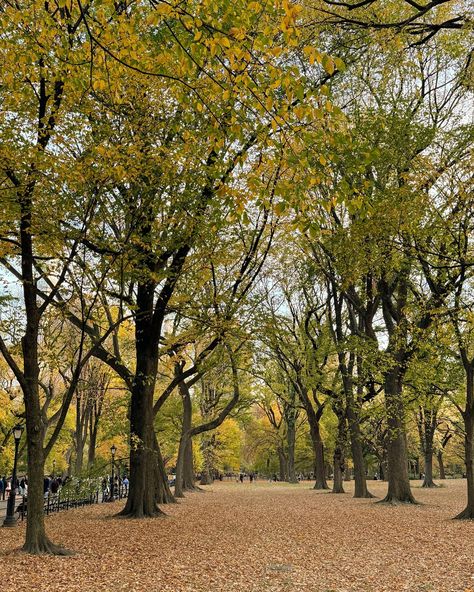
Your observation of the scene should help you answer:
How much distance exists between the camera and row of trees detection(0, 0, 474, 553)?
5355mm

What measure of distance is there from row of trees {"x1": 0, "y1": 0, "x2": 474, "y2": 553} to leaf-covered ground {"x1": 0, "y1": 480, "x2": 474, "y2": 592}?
1.59m

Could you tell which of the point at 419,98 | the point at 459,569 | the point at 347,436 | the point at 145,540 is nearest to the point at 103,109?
the point at 145,540

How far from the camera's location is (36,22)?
25.4 feet

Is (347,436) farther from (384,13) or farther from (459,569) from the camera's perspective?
(384,13)

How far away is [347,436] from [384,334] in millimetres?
5566

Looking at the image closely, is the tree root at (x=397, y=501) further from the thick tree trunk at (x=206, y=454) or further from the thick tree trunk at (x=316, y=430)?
the thick tree trunk at (x=206, y=454)

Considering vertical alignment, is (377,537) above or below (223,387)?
below

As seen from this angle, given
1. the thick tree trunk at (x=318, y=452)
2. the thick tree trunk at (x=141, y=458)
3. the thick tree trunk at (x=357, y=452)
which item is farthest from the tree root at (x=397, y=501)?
the thick tree trunk at (x=318, y=452)

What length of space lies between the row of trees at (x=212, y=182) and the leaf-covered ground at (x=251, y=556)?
159cm

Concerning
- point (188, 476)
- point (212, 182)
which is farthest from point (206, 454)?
point (212, 182)

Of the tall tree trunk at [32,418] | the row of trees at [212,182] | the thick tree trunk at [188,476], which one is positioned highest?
the row of trees at [212,182]

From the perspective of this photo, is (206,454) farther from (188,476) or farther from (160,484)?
(160,484)

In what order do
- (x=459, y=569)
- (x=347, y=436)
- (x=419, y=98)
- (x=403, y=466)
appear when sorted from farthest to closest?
1. (x=347, y=436)
2. (x=403, y=466)
3. (x=419, y=98)
4. (x=459, y=569)

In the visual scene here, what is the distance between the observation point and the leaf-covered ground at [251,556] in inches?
297
